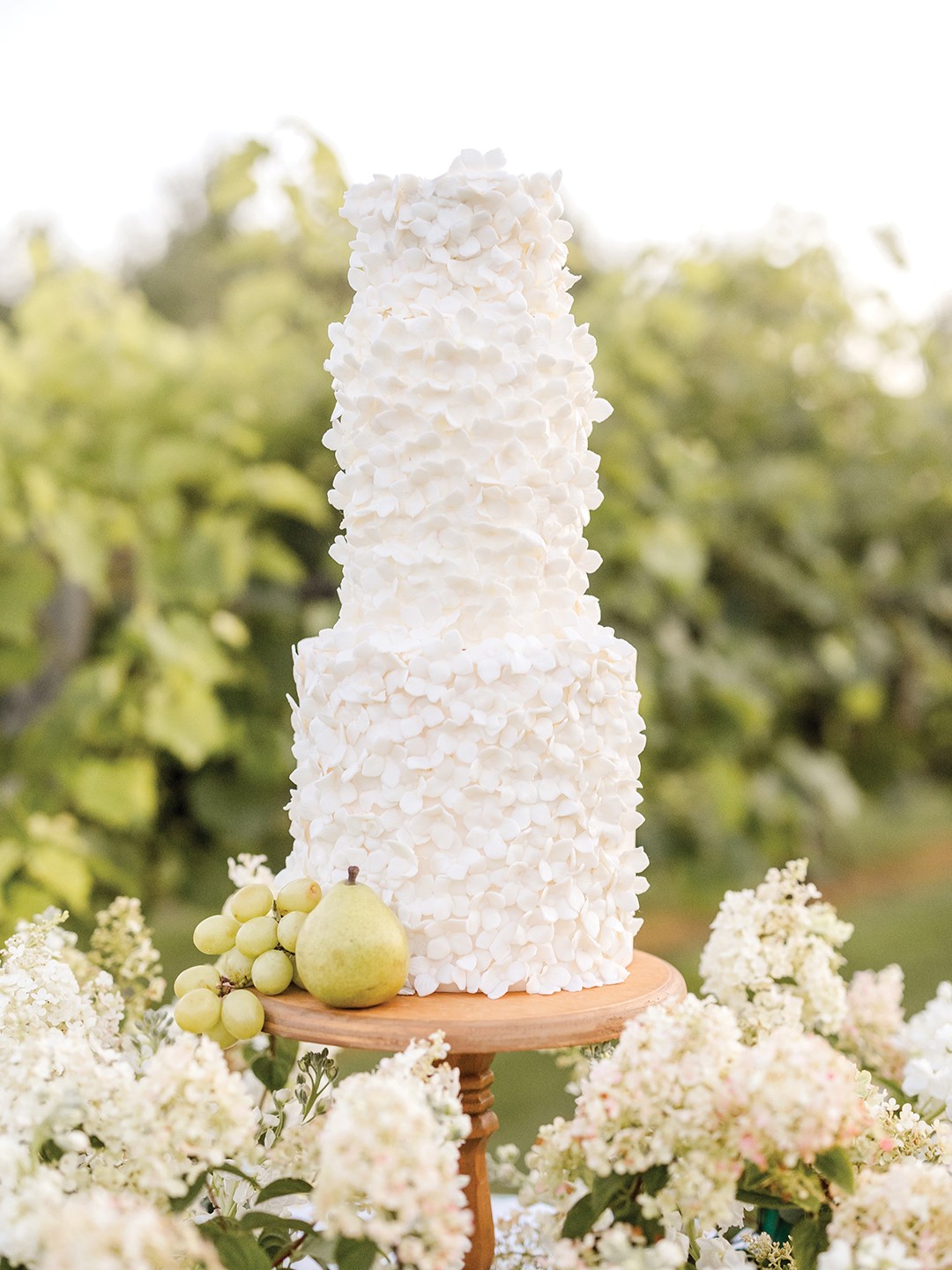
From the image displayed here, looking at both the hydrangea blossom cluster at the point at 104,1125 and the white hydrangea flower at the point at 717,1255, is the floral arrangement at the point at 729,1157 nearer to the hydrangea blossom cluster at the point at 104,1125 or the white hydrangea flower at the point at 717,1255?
the white hydrangea flower at the point at 717,1255

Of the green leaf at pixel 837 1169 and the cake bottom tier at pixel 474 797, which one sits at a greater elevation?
the cake bottom tier at pixel 474 797

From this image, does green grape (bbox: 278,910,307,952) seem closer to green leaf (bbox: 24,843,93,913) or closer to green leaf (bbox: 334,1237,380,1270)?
green leaf (bbox: 334,1237,380,1270)

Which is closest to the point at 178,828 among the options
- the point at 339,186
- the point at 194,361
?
the point at 194,361

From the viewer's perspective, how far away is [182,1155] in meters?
1.46

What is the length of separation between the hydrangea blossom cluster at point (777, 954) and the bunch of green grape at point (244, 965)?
27.5 inches

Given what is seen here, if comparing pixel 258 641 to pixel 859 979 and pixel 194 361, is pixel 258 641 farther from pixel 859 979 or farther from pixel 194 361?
pixel 859 979

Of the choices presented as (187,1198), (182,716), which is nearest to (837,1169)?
(187,1198)

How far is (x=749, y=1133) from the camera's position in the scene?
140 centimetres

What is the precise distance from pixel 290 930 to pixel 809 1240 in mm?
768

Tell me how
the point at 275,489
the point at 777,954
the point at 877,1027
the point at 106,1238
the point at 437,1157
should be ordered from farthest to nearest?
Answer: 1. the point at 275,489
2. the point at 877,1027
3. the point at 777,954
4. the point at 437,1157
5. the point at 106,1238

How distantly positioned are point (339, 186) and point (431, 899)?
2.25m

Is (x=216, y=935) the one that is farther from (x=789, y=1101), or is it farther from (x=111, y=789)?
(x=111, y=789)

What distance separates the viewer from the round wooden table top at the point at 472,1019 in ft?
5.26

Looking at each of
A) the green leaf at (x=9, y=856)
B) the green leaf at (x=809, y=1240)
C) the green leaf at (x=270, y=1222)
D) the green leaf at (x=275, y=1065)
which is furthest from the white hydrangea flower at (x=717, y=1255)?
the green leaf at (x=9, y=856)
